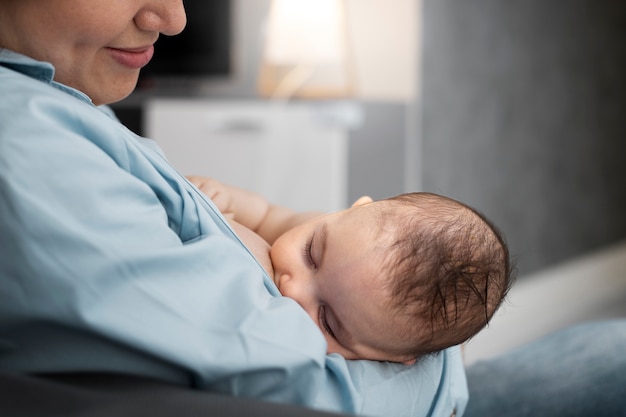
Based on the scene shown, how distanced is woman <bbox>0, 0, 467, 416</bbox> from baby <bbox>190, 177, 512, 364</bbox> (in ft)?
0.29

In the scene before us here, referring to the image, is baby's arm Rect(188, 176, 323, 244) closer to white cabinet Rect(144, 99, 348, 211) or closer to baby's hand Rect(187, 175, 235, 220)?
baby's hand Rect(187, 175, 235, 220)

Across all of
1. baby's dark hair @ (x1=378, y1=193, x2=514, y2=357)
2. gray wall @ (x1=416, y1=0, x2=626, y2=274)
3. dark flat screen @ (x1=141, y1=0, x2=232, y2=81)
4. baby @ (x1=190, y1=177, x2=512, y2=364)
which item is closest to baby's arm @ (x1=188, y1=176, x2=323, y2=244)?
baby @ (x1=190, y1=177, x2=512, y2=364)

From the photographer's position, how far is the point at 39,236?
0.73 meters

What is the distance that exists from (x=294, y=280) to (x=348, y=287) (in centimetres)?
Answer: 7

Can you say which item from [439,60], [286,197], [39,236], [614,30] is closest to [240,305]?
[39,236]

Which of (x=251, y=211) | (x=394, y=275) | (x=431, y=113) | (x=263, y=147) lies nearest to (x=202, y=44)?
(x=263, y=147)

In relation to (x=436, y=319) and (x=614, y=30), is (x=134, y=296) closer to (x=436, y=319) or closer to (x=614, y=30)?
(x=436, y=319)

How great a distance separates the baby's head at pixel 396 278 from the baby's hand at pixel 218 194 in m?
0.16

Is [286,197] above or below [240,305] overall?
below

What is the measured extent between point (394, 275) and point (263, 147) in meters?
1.97

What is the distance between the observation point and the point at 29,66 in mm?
898

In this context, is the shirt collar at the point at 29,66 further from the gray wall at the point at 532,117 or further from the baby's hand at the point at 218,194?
the gray wall at the point at 532,117

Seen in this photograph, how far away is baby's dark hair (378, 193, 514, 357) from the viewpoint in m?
0.98

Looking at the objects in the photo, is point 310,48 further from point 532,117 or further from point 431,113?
point 532,117
